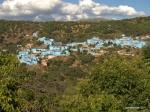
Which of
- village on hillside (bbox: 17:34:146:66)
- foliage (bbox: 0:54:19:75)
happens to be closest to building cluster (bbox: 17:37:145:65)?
village on hillside (bbox: 17:34:146:66)

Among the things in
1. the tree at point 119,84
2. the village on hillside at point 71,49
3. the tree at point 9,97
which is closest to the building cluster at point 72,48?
the village on hillside at point 71,49

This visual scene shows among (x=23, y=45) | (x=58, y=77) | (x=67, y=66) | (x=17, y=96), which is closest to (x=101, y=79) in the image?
(x=17, y=96)

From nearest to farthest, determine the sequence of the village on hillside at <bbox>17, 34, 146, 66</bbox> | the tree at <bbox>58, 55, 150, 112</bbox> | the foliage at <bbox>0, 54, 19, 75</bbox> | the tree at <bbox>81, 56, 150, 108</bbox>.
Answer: the foliage at <bbox>0, 54, 19, 75</bbox>, the tree at <bbox>58, 55, 150, 112</bbox>, the tree at <bbox>81, 56, 150, 108</bbox>, the village on hillside at <bbox>17, 34, 146, 66</bbox>

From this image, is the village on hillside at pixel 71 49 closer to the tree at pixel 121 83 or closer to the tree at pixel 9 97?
the tree at pixel 121 83

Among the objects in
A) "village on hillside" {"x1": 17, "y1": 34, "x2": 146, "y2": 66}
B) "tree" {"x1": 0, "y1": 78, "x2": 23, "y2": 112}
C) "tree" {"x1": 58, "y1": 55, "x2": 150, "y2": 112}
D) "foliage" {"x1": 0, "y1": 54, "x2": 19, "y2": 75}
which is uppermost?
"foliage" {"x1": 0, "y1": 54, "x2": 19, "y2": 75}

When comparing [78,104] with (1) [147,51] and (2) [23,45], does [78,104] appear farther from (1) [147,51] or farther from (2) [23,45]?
(2) [23,45]

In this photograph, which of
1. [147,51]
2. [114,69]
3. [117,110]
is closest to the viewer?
[117,110]

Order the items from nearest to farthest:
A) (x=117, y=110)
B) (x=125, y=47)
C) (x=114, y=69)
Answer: (x=117, y=110)
(x=114, y=69)
(x=125, y=47)

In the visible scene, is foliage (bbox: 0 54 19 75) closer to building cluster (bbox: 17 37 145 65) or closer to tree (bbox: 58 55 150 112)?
tree (bbox: 58 55 150 112)

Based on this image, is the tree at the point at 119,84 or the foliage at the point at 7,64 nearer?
the foliage at the point at 7,64
